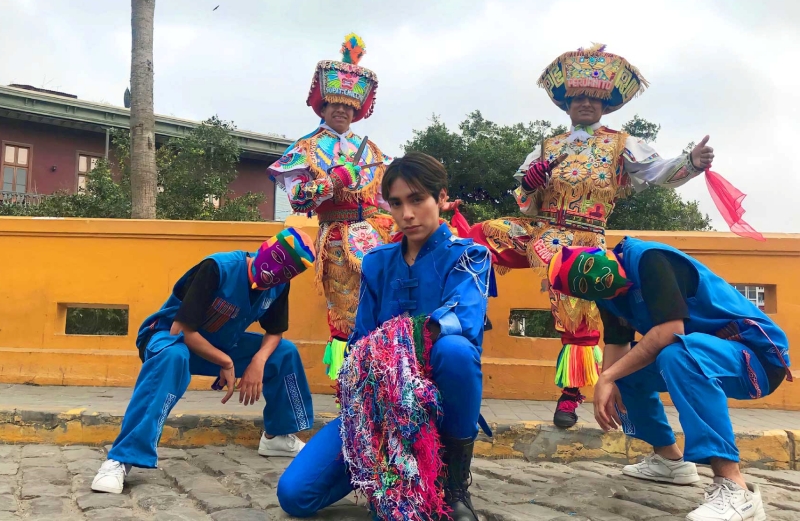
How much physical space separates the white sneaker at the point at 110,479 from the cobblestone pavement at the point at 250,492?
0.12ft

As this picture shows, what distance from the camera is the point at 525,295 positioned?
5.16 meters

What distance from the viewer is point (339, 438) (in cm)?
259

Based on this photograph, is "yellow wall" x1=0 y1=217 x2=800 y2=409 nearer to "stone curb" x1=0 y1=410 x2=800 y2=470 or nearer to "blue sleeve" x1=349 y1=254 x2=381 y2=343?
"stone curb" x1=0 y1=410 x2=800 y2=470

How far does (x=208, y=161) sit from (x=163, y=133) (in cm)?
511

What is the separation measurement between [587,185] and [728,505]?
2088 mm

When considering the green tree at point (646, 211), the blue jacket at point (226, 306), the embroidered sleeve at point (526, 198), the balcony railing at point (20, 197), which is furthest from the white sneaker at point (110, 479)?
the balcony railing at point (20, 197)

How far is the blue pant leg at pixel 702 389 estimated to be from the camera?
2.36 metres

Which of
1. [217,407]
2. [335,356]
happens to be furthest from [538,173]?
[217,407]

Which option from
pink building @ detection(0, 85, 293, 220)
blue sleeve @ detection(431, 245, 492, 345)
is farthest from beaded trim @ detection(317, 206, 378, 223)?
pink building @ detection(0, 85, 293, 220)

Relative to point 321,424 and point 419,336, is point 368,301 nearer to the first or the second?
point 419,336

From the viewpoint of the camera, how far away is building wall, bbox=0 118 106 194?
632 inches

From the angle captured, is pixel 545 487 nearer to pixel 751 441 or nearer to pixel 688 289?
pixel 688 289

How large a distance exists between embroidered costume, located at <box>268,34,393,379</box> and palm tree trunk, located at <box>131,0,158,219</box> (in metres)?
4.76

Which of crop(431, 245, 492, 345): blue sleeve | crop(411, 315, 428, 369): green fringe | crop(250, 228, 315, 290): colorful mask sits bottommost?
crop(411, 315, 428, 369): green fringe
